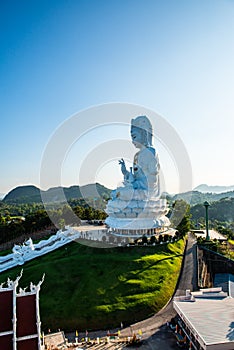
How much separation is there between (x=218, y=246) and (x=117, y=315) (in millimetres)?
15825

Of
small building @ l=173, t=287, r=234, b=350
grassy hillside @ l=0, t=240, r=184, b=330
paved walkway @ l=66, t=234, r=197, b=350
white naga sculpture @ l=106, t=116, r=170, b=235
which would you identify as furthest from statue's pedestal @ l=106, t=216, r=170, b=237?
small building @ l=173, t=287, r=234, b=350

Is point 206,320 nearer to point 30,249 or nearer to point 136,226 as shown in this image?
point 136,226

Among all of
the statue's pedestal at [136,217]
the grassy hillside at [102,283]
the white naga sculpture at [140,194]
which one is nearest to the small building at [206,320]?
the grassy hillside at [102,283]

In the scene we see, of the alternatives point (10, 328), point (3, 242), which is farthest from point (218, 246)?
point (3, 242)

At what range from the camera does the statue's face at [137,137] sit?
1387 inches

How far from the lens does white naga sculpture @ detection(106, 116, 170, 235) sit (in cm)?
3064

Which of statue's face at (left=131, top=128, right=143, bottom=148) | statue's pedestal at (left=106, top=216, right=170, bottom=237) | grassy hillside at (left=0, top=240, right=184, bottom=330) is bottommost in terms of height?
grassy hillside at (left=0, top=240, right=184, bottom=330)

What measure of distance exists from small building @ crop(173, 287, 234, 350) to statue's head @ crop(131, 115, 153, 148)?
67.3 feet

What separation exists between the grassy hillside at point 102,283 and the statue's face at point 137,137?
1347 centimetres

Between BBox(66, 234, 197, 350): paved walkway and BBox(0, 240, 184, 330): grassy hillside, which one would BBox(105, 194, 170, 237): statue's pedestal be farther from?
BBox(66, 234, 197, 350): paved walkway

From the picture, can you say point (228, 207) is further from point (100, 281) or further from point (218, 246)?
point (100, 281)

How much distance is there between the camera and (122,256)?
25000mm

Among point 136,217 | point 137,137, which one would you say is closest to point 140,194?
point 136,217

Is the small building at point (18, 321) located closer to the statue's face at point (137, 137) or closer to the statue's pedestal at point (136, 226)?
the statue's pedestal at point (136, 226)
